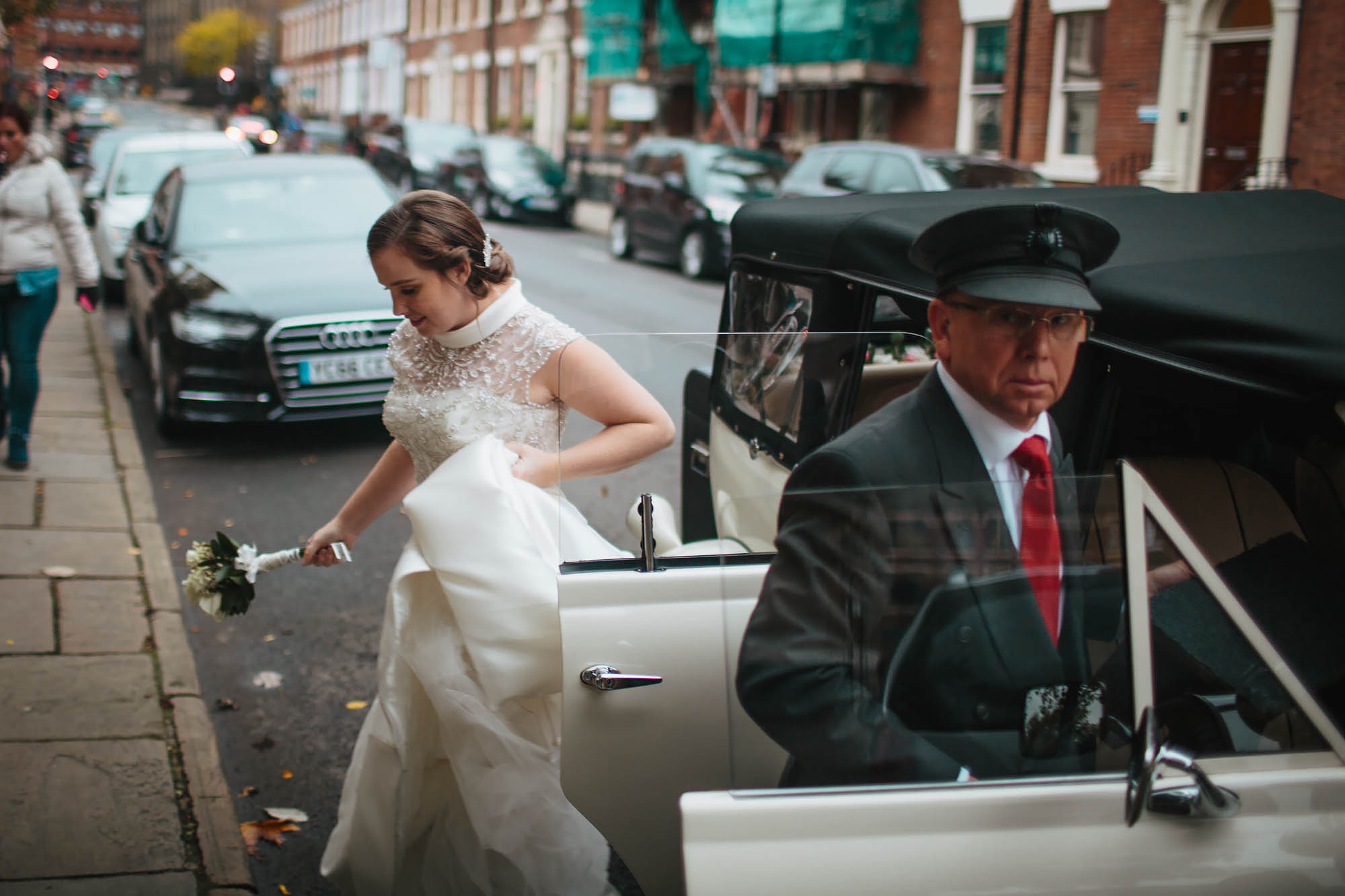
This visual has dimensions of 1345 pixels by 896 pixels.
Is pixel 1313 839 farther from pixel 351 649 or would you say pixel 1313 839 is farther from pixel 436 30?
pixel 436 30

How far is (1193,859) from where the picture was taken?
169cm

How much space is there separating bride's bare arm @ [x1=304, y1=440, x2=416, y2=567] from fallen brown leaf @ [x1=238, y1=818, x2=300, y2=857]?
94 cm

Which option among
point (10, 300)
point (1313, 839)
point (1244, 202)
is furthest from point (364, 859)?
point (10, 300)

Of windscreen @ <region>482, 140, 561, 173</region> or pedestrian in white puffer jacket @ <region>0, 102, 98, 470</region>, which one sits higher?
windscreen @ <region>482, 140, 561, 173</region>

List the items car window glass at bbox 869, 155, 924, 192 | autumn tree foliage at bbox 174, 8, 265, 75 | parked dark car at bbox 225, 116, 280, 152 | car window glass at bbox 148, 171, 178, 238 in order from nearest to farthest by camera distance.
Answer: car window glass at bbox 148, 171, 178, 238 < car window glass at bbox 869, 155, 924, 192 < parked dark car at bbox 225, 116, 280, 152 < autumn tree foliage at bbox 174, 8, 265, 75

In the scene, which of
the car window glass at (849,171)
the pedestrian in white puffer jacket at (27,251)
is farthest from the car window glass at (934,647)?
the car window glass at (849,171)

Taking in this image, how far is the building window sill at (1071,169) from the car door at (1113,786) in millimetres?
17235

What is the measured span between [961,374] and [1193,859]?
792 mm

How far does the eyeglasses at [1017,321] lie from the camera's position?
6.40 ft

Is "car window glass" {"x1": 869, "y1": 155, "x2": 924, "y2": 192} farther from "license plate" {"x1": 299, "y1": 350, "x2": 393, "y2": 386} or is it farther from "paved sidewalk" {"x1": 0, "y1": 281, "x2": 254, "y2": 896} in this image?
"paved sidewalk" {"x1": 0, "y1": 281, "x2": 254, "y2": 896}

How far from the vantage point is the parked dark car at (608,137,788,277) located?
54.0 ft

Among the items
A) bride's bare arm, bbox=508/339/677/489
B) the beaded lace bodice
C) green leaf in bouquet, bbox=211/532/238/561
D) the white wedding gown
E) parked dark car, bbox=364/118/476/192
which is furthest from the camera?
parked dark car, bbox=364/118/476/192

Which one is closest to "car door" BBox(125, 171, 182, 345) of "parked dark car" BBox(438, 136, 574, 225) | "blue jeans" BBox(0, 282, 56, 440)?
"blue jeans" BBox(0, 282, 56, 440)

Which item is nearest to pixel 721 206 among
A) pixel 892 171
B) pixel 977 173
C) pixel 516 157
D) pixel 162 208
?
pixel 892 171
